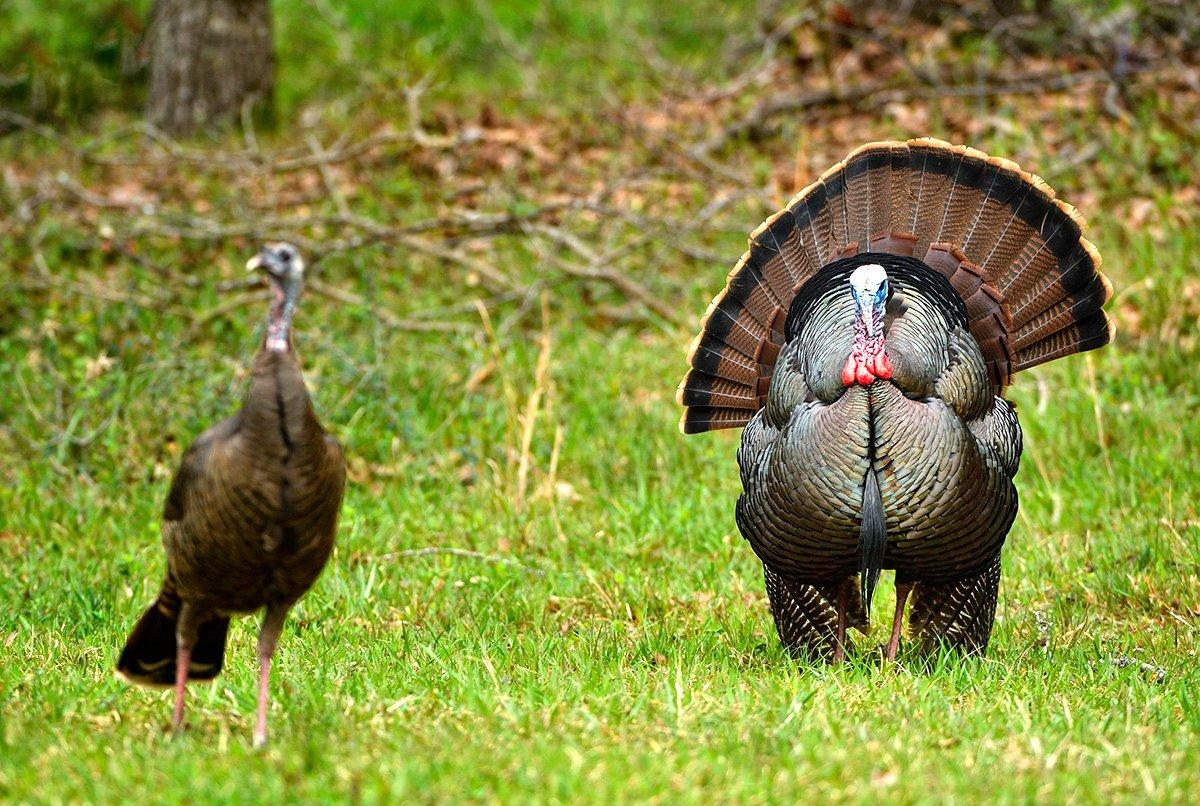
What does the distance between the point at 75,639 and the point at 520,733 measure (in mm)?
2088

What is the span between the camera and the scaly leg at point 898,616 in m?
4.72

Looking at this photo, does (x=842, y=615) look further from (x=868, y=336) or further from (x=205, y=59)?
(x=205, y=59)

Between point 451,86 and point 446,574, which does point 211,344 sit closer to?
point 446,574

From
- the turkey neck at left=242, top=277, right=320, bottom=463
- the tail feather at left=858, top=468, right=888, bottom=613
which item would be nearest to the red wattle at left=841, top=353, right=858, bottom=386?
the tail feather at left=858, top=468, right=888, bottom=613

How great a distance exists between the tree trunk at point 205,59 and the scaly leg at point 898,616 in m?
6.98

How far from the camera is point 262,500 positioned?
10.9 feet

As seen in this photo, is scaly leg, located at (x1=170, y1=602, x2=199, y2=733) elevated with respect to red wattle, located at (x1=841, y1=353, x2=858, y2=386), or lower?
lower

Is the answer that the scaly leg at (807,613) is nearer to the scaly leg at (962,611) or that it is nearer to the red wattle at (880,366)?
the scaly leg at (962,611)

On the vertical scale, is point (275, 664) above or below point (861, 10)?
below

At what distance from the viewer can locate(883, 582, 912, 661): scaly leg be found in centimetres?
472

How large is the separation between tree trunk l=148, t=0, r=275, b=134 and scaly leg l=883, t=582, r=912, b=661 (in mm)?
6976

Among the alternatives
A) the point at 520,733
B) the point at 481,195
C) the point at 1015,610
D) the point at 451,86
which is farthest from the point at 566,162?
the point at 520,733

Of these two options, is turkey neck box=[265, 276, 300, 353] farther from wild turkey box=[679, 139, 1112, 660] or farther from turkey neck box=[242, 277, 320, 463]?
wild turkey box=[679, 139, 1112, 660]

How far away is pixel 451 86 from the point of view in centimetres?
1104
